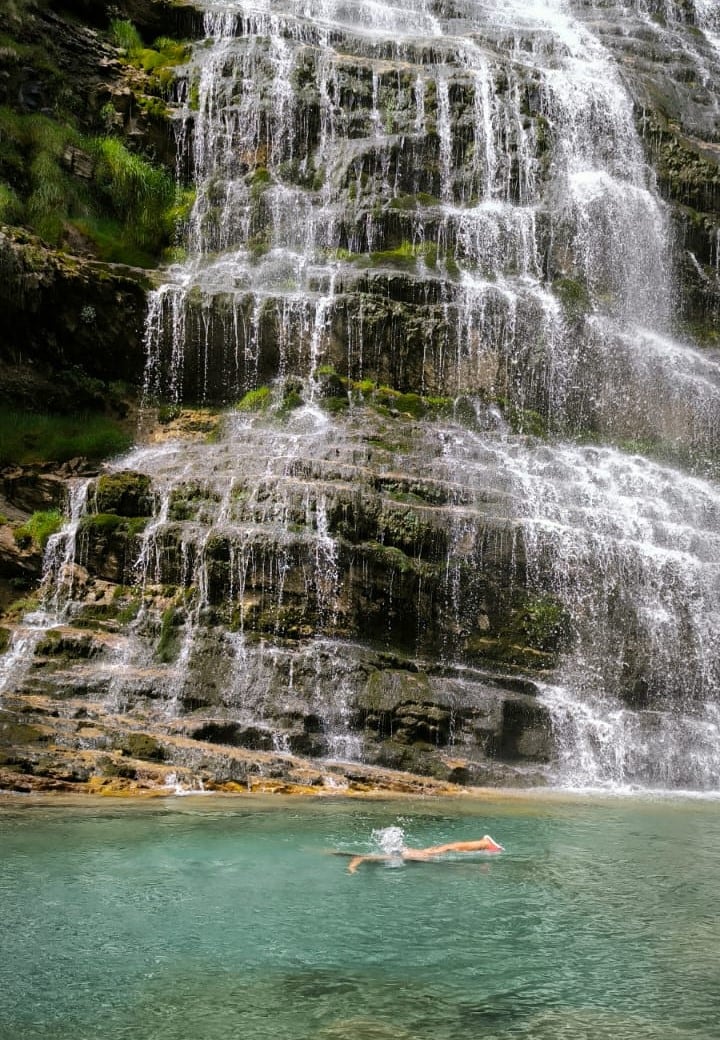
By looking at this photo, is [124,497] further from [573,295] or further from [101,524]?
[573,295]

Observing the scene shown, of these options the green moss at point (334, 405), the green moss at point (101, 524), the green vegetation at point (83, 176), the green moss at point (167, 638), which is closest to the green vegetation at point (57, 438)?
the green moss at point (101, 524)

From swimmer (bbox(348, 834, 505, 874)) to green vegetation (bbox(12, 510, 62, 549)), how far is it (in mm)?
10479

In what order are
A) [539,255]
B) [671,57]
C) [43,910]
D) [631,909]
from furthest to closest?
[671,57], [539,255], [631,909], [43,910]

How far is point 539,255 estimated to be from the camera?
2492cm

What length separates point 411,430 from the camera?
66.0 feet

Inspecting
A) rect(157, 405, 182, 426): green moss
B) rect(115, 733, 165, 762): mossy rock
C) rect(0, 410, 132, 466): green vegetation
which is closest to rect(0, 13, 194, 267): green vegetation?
rect(157, 405, 182, 426): green moss

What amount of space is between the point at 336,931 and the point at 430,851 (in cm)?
235

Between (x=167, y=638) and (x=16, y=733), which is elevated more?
(x=167, y=638)

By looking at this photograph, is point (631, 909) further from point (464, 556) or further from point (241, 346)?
point (241, 346)

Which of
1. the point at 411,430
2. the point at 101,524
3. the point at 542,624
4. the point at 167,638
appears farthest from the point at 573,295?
the point at 167,638

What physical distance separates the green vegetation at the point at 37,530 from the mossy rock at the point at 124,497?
0.88 metres

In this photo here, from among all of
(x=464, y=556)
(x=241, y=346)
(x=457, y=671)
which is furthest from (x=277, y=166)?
(x=457, y=671)

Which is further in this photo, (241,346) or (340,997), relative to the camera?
(241,346)

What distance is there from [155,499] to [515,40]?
2243cm
